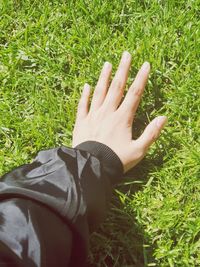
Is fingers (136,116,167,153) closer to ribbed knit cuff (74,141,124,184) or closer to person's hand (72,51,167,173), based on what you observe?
person's hand (72,51,167,173)

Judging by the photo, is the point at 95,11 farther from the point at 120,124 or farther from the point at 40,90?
the point at 120,124

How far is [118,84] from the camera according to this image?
7.32ft

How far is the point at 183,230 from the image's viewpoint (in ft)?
6.75

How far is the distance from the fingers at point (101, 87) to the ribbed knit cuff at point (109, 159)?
0.23m

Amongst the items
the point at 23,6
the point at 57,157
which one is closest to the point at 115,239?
the point at 57,157

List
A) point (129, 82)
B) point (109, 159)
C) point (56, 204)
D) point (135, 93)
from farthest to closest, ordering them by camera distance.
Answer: point (129, 82)
point (135, 93)
point (109, 159)
point (56, 204)

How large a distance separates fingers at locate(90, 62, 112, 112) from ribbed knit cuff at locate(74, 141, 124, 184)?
0.23 metres

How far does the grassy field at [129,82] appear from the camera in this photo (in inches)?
82.7

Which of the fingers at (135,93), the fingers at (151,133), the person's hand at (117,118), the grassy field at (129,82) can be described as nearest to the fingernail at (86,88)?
the person's hand at (117,118)

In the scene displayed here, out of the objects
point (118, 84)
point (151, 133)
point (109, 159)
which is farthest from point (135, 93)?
point (109, 159)

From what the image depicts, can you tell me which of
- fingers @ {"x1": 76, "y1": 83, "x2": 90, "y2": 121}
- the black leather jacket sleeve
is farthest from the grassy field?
the black leather jacket sleeve

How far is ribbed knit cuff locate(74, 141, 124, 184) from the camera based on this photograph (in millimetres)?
2066

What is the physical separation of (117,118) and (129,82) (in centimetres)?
24

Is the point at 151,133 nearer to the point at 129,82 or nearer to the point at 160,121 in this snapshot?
the point at 160,121
